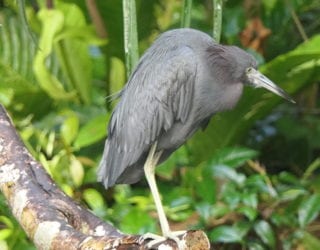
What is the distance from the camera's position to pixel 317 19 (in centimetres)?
328

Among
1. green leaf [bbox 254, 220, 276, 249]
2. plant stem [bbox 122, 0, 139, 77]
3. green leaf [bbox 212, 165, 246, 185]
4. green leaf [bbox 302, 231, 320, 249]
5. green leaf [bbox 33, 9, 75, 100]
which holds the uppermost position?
plant stem [bbox 122, 0, 139, 77]

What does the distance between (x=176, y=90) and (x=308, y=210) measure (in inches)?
36.3

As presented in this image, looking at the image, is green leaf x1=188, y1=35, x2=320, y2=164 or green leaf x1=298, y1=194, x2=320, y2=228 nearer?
green leaf x1=298, y1=194, x2=320, y2=228

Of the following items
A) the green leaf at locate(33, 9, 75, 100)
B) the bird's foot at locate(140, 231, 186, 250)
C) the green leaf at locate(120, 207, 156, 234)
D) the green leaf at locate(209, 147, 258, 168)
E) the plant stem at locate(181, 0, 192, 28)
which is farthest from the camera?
the green leaf at locate(33, 9, 75, 100)

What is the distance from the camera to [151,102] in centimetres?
156

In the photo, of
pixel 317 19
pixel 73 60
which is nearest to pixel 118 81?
pixel 73 60

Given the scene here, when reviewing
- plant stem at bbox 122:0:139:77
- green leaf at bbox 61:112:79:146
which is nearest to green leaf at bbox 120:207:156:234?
green leaf at bbox 61:112:79:146

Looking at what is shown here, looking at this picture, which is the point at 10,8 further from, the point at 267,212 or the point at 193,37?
the point at 193,37

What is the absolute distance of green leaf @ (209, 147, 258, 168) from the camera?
7.86 feet

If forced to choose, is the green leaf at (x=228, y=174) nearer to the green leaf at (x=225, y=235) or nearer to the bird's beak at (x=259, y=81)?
the green leaf at (x=225, y=235)

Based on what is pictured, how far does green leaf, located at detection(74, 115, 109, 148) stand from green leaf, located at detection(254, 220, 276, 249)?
1.68 ft

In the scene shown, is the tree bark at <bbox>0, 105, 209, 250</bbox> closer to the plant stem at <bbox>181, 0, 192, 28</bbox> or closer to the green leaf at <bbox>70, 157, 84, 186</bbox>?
the plant stem at <bbox>181, 0, 192, 28</bbox>

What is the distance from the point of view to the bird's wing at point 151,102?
155cm

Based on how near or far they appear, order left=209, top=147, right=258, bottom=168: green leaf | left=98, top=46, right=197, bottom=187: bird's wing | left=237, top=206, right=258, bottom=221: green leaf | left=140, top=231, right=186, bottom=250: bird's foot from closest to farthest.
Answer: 1. left=140, top=231, right=186, bottom=250: bird's foot
2. left=98, top=46, right=197, bottom=187: bird's wing
3. left=237, top=206, right=258, bottom=221: green leaf
4. left=209, top=147, right=258, bottom=168: green leaf
